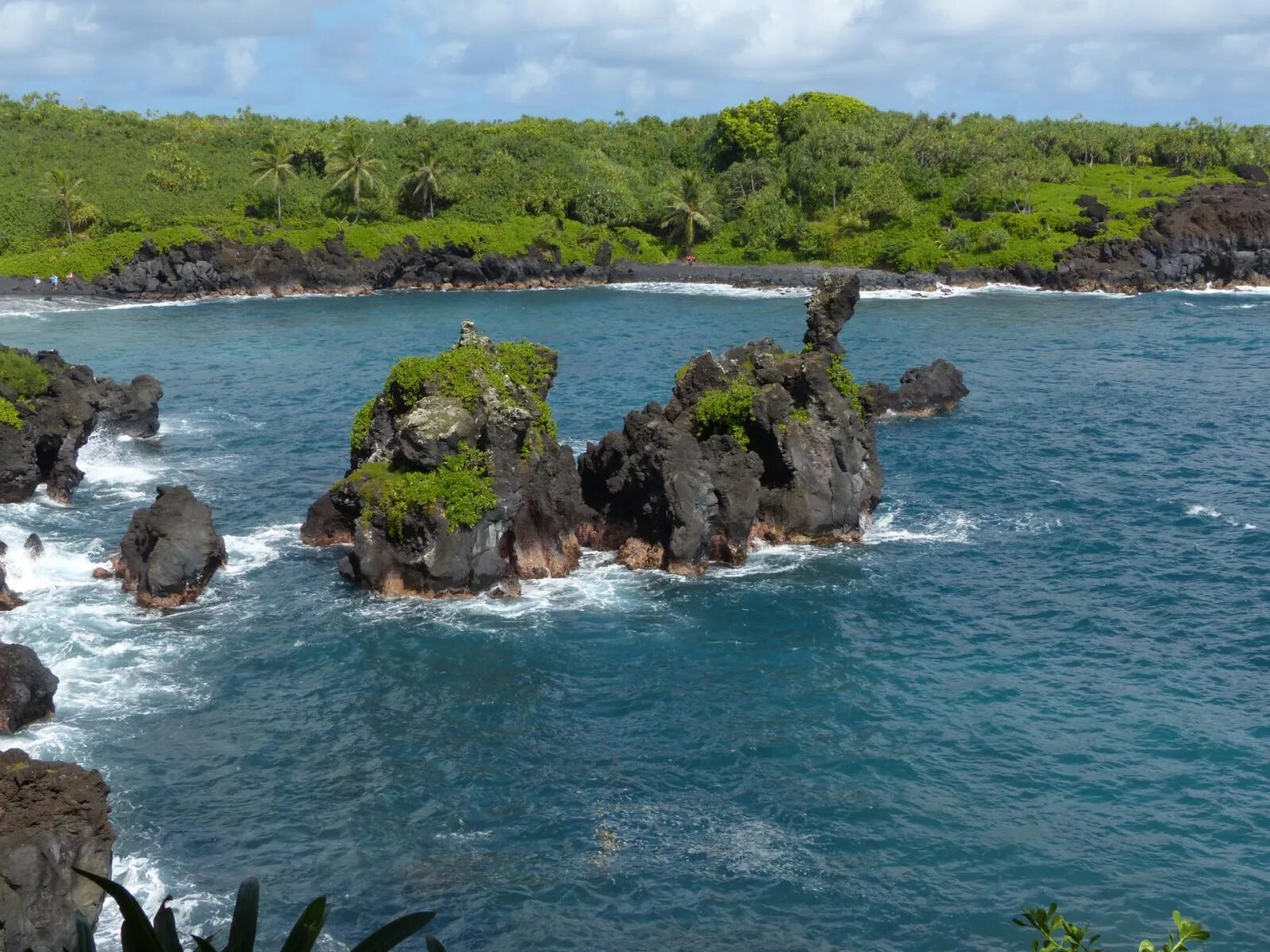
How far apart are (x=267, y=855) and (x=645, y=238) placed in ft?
443

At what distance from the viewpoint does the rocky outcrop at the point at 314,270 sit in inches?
5182

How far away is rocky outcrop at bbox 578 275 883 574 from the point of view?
50406 mm

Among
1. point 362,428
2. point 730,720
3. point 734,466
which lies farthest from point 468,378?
point 730,720

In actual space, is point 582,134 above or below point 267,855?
above

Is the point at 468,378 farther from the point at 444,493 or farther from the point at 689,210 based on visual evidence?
the point at 689,210

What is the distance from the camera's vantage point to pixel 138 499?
195 ft

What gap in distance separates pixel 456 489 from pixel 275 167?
115m

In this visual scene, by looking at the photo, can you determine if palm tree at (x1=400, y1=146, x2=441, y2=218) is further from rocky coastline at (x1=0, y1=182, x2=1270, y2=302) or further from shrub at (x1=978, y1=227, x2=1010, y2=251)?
shrub at (x1=978, y1=227, x2=1010, y2=251)

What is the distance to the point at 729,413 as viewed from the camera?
5303 cm

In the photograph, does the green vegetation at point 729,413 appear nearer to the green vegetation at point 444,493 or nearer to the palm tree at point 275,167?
the green vegetation at point 444,493

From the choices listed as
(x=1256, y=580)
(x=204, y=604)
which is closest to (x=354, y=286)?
(x=204, y=604)

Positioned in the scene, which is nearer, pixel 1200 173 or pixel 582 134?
pixel 1200 173

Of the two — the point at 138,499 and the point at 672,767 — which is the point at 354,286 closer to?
the point at 138,499

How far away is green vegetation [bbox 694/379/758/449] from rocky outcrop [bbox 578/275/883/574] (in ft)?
0.15
